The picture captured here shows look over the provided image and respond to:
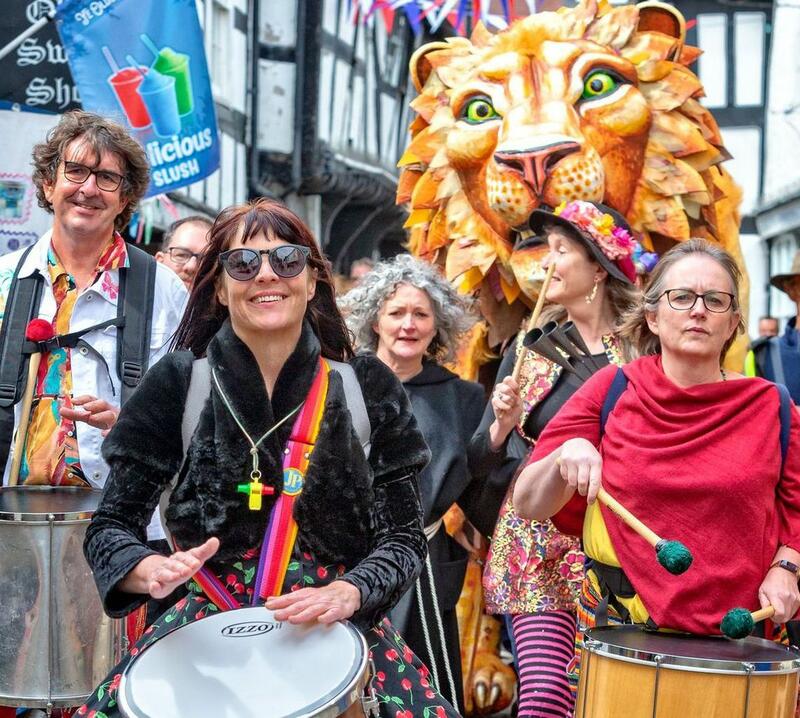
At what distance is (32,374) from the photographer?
13.4ft

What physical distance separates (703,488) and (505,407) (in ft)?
4.02

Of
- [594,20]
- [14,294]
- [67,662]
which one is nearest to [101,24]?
[594,20]

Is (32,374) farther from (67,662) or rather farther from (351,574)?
(351,574)

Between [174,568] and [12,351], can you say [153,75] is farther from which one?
[174,568]

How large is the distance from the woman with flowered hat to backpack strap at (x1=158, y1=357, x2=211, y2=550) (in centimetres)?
161

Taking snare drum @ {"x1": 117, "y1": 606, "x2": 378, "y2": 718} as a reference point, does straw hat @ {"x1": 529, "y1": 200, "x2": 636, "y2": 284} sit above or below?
above

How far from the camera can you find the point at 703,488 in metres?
3.41

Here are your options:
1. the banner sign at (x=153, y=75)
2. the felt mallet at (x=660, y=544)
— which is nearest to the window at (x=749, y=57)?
the banner sign at (x=153, y=75)

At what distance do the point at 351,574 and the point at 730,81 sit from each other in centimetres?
2270

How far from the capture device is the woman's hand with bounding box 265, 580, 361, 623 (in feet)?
8.86

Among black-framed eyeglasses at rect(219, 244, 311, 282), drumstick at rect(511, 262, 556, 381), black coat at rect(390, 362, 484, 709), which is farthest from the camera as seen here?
black coat at rect(390, 362, 484, 709)

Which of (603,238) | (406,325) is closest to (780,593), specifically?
(603,238)

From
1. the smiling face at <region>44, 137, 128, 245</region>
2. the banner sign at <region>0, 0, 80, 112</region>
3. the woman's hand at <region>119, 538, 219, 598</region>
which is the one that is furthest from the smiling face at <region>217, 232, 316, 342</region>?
the banner sign at <region>0, 0, 80, 112</region>

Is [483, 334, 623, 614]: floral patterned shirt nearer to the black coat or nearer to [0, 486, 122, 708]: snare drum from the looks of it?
the black coat
